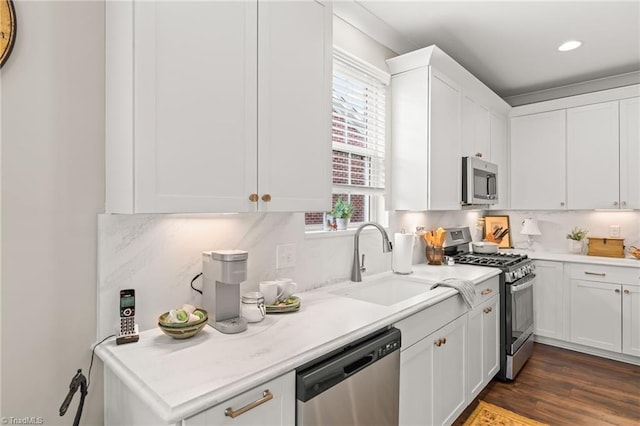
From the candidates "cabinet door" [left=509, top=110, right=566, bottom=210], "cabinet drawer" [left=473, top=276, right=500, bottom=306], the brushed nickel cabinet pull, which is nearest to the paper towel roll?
"cabinet drawer" [left=473, top=276, right=500, bottom=306]

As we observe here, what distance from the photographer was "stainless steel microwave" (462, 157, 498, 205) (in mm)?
3064

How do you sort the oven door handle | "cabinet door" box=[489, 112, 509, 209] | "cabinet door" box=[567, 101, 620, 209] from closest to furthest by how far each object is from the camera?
the oven door handle, "cabinet door" box=[567, 101, 620, 209], "cabinet door" box=[489, 112, 509, 209]

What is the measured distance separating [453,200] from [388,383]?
1.81 meters

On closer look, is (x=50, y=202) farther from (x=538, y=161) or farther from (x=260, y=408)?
(x=538, y=161)

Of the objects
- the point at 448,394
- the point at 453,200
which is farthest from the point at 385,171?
the point at 448,394

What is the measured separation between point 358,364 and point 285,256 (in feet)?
2.48

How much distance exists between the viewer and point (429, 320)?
1.92 m

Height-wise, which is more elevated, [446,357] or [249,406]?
[249,406]

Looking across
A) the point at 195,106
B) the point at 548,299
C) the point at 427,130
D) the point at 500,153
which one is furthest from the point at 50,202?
the point at 548,299

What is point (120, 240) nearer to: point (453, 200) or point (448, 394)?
point (448, 394)

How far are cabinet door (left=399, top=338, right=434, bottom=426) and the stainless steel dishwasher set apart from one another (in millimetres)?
105

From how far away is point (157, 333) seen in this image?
141cm

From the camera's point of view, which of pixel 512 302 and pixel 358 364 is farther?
pixel 512 302

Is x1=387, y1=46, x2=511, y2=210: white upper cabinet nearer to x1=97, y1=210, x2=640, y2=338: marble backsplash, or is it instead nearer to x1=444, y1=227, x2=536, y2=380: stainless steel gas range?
x1=97, y1=210, x2=640, y2=338: marble backsplash
